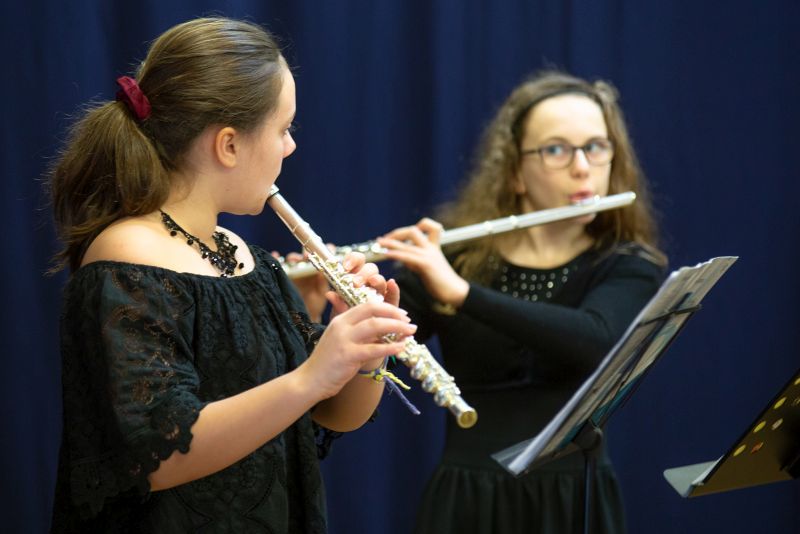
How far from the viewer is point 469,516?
1.69 m

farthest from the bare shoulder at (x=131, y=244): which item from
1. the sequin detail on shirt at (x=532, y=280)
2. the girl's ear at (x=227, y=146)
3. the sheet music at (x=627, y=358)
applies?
the sequin detail on shirt at (x=532, y=280)

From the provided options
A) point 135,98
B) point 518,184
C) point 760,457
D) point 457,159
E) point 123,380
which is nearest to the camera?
point 123,380

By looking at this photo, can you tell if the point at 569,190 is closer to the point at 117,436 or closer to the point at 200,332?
the point at 200,332

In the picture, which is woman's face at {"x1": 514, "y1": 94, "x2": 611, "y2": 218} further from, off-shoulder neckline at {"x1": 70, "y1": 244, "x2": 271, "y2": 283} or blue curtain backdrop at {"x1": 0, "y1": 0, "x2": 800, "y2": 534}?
off-shoulder neckline at {"x1": 70, "y1": 244, "x2": 271, "y2": 283}

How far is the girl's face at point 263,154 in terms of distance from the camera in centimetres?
116

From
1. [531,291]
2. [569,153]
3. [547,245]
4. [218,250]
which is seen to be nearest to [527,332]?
[531,291]

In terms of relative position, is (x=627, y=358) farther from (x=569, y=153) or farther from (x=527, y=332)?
(x=569, y=153)

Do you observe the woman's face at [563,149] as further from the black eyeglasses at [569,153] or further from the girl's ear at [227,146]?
the girl's ear at [227,146]

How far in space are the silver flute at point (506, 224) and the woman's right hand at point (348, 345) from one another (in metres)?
0.80

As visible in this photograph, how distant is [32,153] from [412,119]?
838 millimetres

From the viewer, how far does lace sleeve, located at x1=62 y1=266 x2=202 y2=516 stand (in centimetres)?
99

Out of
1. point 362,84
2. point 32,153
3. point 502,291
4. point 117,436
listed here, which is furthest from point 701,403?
point 117,436

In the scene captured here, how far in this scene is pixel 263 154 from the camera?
1167 mm

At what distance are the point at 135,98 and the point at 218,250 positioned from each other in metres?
0.20
